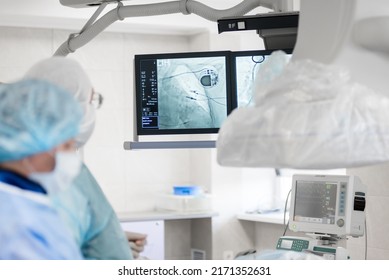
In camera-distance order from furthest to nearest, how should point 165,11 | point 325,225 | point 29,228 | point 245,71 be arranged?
point 325,225
point 245,71
point 165,11
point 29,228

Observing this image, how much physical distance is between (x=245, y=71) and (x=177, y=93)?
1.10 feet

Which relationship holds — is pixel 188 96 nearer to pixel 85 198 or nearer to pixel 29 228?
pixel 85 198

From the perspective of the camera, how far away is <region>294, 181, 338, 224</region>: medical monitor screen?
3.60m

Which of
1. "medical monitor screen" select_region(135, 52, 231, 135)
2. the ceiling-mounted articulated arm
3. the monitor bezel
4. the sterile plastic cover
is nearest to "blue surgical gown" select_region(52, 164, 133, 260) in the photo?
the sterile plastic cover

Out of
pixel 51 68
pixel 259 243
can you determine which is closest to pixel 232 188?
pixel 259 243

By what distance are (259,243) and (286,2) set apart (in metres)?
3.20

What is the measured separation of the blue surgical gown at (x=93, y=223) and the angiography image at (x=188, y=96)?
137 cm

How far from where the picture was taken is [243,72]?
328 cm

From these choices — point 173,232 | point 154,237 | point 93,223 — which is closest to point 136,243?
point 93,223

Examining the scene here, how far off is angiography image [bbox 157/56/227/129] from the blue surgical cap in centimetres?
170

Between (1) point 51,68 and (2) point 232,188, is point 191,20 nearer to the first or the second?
(2) point 232,188

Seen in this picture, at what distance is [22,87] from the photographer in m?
1.61

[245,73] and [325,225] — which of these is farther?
[325,225]
